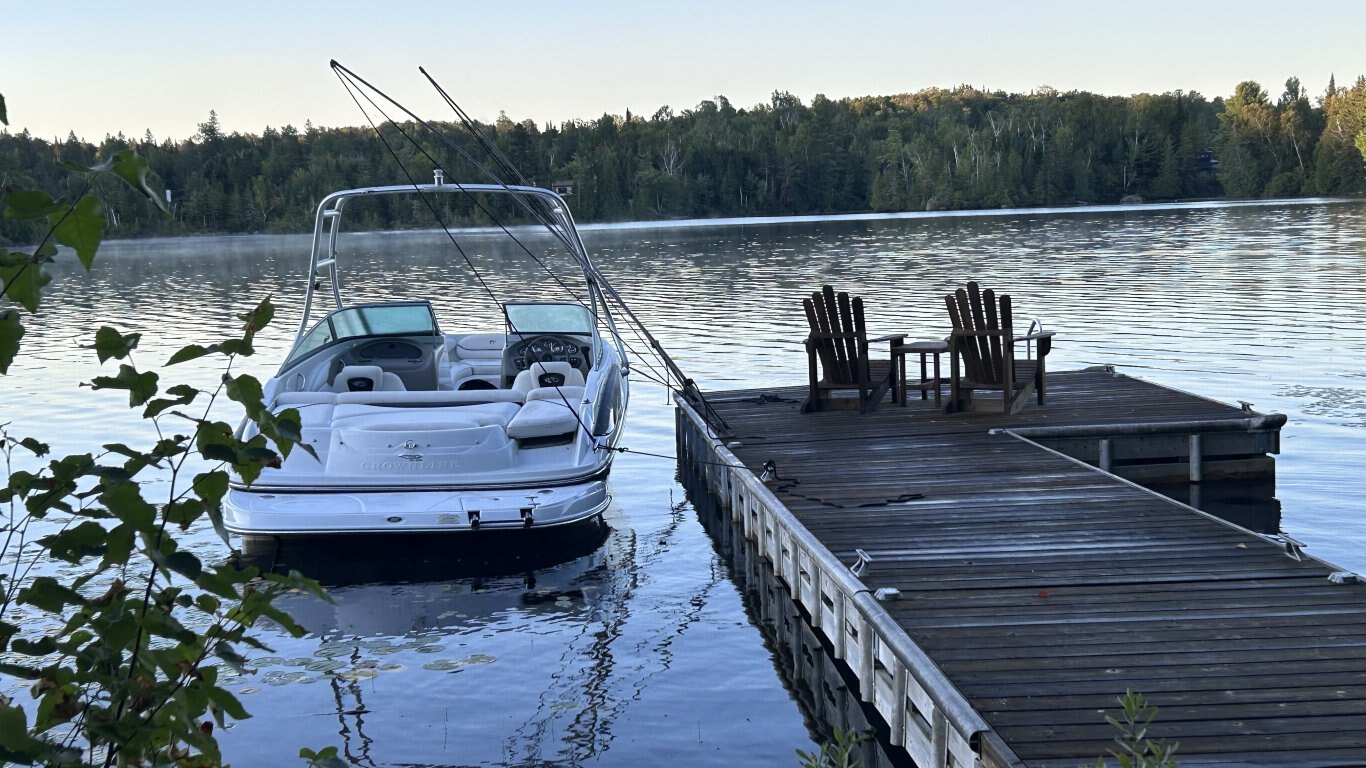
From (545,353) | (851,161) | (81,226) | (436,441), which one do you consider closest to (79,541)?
(81,226)

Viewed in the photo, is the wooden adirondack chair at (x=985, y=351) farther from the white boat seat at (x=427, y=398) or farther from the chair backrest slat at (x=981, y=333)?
the white boat seat at (x=427, y=398)

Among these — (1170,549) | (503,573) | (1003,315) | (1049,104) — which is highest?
(1049,104)

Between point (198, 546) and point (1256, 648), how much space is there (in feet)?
28.1

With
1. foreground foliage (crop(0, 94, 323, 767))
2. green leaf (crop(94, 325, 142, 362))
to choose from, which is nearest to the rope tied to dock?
foreground foliage (crop(0, 94, 323, 767))

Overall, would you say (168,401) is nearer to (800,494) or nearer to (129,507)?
(129,507)

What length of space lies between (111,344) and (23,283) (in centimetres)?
24

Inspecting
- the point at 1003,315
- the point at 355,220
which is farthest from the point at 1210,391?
the point at 355,220

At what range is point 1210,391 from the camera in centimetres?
1684

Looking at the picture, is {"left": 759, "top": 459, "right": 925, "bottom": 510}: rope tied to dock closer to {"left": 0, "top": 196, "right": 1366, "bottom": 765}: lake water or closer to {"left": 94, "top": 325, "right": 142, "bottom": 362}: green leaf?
{"left": 0, "top": 196, "right": 1366, "bottom": 765}: lake water

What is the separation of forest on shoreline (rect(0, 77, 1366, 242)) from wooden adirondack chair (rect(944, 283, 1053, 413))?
338 ft

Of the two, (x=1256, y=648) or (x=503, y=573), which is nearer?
(x=1256, y=648)

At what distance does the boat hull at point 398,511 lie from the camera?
9.33 meters

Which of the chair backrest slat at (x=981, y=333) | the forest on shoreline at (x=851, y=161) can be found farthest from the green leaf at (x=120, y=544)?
the forest on shoreline at (x=851, y=161)

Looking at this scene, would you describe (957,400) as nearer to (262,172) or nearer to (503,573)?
(503,573)
